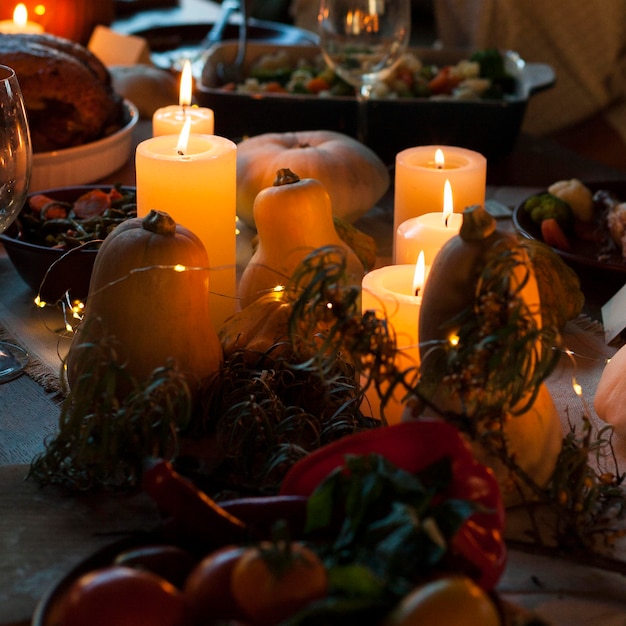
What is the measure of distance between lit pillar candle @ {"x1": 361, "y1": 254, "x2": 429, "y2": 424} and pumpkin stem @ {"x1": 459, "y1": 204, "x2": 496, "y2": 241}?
0.09 m

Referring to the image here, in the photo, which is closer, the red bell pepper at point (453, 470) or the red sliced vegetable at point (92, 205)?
the red bell pepper at point (453, 470)

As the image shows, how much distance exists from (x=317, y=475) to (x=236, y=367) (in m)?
0.20

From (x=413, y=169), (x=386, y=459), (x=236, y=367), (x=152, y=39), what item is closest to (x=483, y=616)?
(x=386, y=459)

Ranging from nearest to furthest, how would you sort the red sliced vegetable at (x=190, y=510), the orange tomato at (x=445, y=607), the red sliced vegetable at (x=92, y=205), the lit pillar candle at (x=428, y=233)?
the orange tomato at (x=445, y=607) → the red sliced vegetable at (x=190, y=510) → the lit pillar candle at (x=428, y=233) → the red sliced vegetable at (x=92, y=205)


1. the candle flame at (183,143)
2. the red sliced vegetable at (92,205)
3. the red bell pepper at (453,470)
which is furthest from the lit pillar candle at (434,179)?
the red bell pepper at (453,470)

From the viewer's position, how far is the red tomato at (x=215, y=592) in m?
0.39

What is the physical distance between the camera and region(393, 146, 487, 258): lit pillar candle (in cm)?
86

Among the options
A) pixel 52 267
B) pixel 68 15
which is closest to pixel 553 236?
pixel 52 267

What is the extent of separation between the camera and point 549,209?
1018 millimetres

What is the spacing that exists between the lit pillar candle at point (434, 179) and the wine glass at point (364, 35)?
1.14ft

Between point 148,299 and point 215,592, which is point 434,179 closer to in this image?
point 148,299

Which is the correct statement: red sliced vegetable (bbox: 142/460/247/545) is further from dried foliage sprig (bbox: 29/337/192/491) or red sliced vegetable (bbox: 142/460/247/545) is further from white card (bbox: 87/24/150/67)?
white card (bbox: 87/24/150/67)

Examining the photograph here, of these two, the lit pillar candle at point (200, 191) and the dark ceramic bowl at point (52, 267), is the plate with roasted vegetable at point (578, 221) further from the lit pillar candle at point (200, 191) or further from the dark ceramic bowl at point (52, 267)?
the dark ceramic bowl at point (52, 267)

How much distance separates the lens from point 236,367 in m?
0.67
